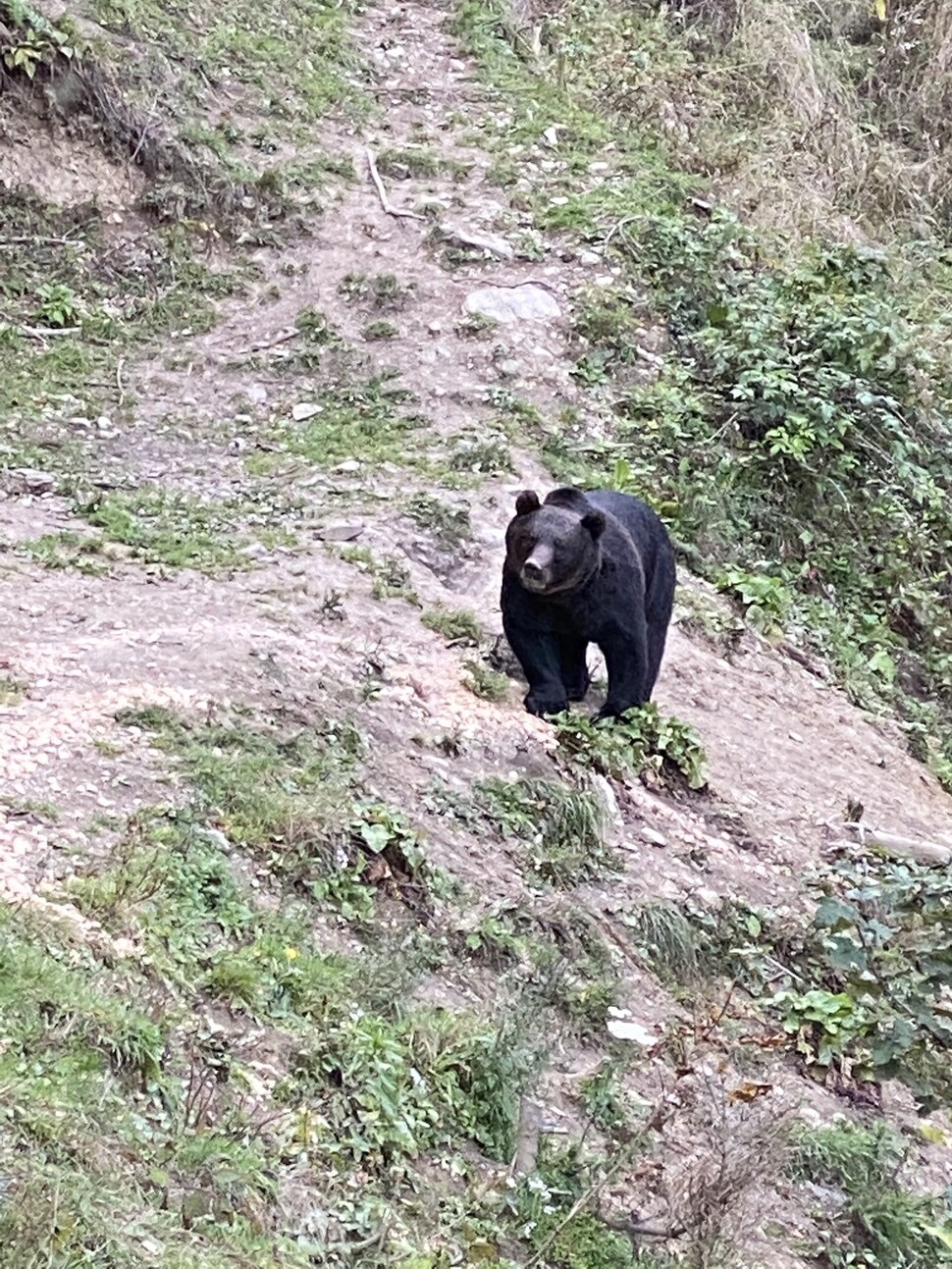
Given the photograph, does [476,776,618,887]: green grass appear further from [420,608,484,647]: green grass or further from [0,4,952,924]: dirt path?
[420,608,484,647]: green grass

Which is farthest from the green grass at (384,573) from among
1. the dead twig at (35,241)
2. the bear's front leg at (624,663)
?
the dead twig at (35,241)

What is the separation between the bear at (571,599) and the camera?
235 inches

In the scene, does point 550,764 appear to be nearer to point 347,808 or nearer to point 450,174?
point 347,808

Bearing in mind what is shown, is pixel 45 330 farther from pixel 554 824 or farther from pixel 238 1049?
pixel 238 1049

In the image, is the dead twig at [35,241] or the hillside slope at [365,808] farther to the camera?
the dead twig at [35,241]

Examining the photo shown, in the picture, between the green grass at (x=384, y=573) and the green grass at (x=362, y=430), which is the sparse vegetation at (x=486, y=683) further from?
the green grass at (x=362, y=430)

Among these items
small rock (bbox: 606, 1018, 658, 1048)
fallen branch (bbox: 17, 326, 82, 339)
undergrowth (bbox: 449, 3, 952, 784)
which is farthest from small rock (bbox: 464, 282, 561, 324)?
small rock (bbox: 606, 1018, 658, 1048)

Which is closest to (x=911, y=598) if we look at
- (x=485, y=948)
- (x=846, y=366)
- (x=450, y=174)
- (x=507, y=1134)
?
(x=846, y=366)

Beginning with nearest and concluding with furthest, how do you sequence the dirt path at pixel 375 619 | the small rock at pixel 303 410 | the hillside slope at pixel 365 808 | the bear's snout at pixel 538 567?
the hillside slope at pixel 365 808, the dirt path at pixel 375 619, the bear's snout at pixel 538 567, the small rock at pixel 303 410

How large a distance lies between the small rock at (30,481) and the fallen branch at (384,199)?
4193 millimetres

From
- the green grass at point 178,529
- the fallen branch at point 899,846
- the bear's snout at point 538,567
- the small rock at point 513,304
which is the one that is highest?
the bear's snout at point 538,567

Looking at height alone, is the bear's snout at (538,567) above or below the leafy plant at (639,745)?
above

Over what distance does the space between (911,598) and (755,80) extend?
6.72 metres

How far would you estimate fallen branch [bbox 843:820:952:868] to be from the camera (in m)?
6.28
